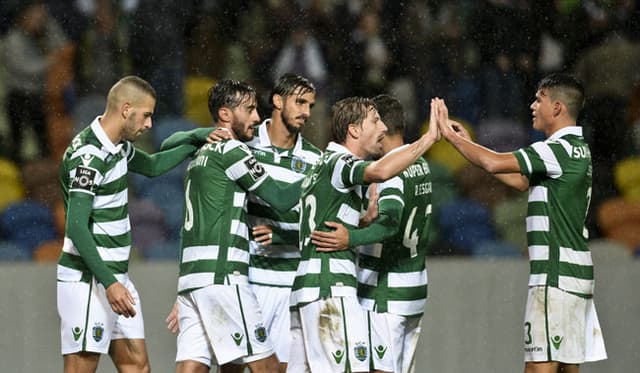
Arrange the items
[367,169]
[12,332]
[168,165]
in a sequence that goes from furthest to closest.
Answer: [12,332]
[168,165]
[367,169]

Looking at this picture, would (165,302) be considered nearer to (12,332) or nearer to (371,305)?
(12,332)

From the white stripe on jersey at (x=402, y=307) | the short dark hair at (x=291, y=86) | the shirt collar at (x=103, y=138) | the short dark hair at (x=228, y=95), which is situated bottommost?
the white stripe on jersey at (x=402, y=307)

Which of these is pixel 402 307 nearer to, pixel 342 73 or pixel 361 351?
pixel 361 351

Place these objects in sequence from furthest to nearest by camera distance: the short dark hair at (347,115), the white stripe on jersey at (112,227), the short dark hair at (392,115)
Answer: the short dark hair at (392,115), the white stripe on jersey at (112,227), the short dark hair at (347,115)

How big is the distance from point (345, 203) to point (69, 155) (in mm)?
1222

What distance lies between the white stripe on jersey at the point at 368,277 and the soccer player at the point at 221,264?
1.65ft

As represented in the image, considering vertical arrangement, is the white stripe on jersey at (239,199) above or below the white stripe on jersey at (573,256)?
above

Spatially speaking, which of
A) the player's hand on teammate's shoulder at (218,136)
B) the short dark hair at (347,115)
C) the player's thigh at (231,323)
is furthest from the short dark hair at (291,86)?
the player's thigh at (231,323)

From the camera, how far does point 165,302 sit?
7723 mm

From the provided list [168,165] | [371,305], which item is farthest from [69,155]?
[371,305]

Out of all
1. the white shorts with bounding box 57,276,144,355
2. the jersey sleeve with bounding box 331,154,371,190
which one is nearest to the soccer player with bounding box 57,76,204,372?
the white shorts with bounding box 57,276,144,355

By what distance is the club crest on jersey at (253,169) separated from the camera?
222 inches

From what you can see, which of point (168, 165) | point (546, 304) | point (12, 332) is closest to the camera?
point (546, 304)

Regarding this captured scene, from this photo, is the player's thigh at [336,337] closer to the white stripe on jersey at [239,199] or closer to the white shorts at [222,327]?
the white shorts at [222,327]
